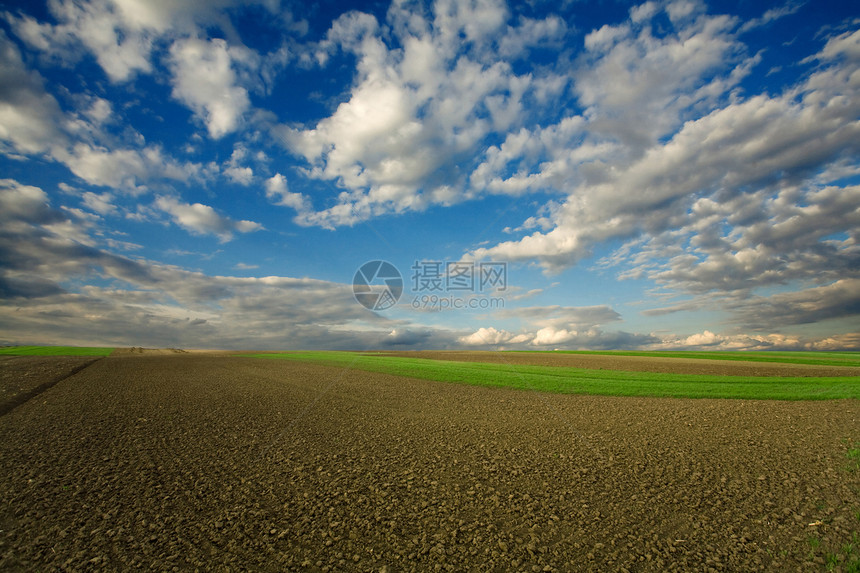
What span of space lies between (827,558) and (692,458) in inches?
218

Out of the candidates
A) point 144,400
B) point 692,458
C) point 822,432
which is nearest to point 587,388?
point 822,432

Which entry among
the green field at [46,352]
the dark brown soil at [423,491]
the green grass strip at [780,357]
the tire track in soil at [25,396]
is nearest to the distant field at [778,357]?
the green grass strip at [780,357]

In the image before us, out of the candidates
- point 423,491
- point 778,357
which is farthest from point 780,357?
point 423,491

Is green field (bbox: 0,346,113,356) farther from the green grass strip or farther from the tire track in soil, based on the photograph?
the green grass strip

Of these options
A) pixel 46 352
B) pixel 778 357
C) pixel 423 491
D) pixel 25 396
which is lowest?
pixel 423 491

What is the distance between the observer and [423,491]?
30.7 ft

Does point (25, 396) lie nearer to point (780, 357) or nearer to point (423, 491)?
point (423, 491)

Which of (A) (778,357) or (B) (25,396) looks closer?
(B) (25,396)

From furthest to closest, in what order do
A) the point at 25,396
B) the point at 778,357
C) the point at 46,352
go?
the point at 46,352 < the point at 778,357 < the point at 25,396

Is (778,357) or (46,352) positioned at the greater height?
(46,352)

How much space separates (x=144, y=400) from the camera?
71.1ft

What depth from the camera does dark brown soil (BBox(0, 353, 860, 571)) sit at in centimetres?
677

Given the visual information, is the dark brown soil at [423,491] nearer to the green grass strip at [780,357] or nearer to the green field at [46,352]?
the green grass strip at [780,357]

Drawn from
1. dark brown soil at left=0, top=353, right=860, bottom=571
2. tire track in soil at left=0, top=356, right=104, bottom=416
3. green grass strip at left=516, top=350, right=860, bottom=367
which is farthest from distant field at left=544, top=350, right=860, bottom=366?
tire track in soil at left=0, top=356, right=104, bottom=416
